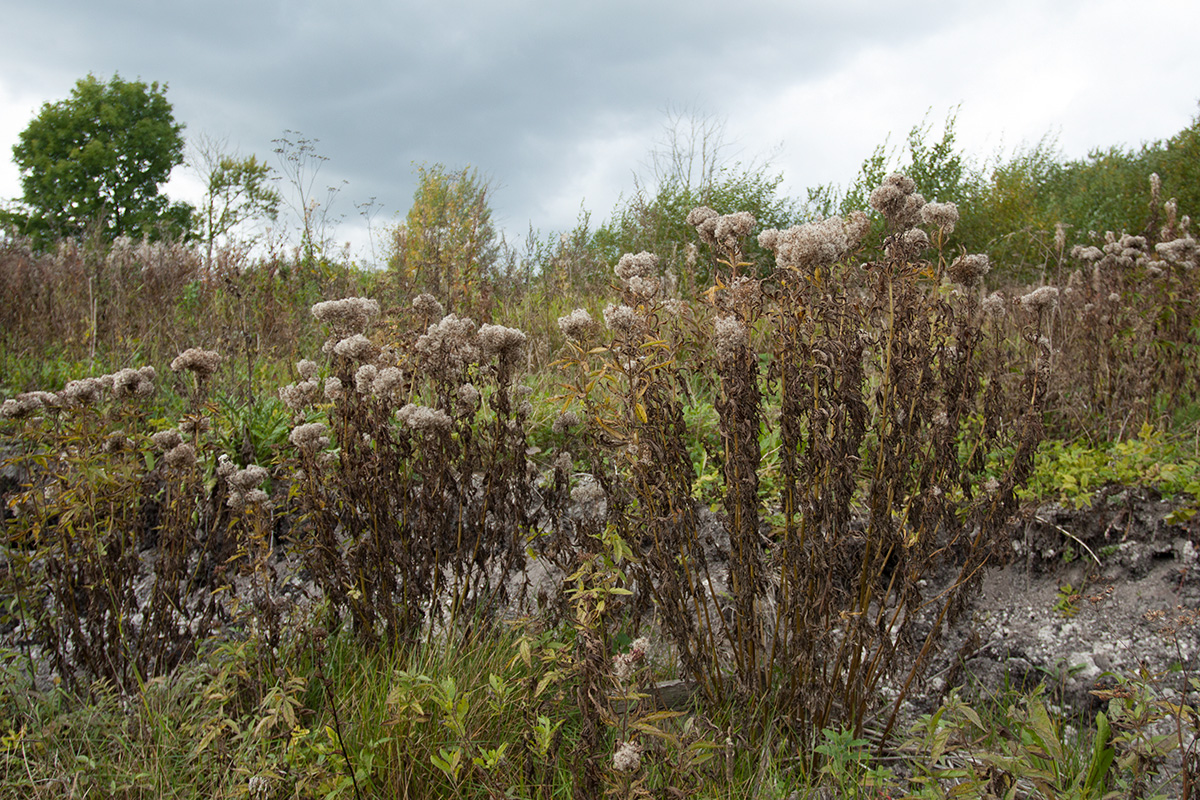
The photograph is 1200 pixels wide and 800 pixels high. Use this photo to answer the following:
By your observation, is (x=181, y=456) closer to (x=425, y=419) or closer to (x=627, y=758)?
(x=425, y=419)

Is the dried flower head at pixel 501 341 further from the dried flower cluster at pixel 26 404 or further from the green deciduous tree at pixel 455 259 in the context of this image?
the green deciduous tree at pixel 455 259

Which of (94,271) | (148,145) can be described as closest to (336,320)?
(94,271)

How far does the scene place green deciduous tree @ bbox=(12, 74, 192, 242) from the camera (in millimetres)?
30297

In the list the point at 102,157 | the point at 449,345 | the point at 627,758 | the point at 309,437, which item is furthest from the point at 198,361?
the point at 102,157

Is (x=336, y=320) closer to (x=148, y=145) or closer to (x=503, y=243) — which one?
(x=503, y=243)

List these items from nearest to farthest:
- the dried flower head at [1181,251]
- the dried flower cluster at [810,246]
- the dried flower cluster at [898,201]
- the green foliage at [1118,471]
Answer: the dried flower cluster at [810,246]
the dried flower cluster at [898,201]
the green foliage at [1118,471]
the dried flower head at [1181,251]

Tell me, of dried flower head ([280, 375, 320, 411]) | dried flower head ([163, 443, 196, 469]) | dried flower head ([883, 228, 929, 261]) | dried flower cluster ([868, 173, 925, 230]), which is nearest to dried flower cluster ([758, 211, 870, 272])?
dried flower head ([883, 228, 929, 261])

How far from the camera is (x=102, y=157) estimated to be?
30.6m

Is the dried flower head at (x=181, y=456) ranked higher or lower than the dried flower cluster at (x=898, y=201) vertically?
lower

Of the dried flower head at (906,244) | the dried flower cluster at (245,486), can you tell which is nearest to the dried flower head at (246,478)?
the dried flower cluster at (245,486)

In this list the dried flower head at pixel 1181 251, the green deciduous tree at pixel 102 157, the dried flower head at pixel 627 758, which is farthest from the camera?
the green deciduous tree at pixel 102 157

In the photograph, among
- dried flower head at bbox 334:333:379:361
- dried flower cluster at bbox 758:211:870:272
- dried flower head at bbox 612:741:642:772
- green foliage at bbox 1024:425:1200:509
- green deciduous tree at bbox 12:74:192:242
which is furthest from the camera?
green deciduous tree at bbox 12:74:192:242

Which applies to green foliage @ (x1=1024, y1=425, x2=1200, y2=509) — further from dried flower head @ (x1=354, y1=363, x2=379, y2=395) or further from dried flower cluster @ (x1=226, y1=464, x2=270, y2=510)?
dried flower cluster @ (x1=226, y1=464, x2=270, y2=510)

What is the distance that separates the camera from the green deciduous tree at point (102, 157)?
99.4ft
